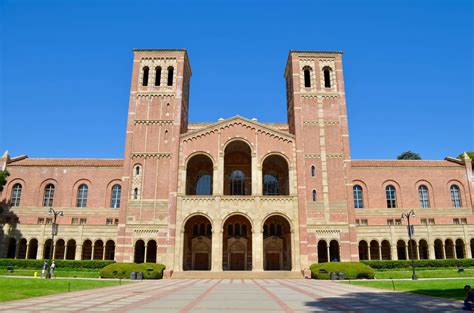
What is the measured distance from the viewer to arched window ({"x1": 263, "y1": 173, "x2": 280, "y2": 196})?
48.3 m

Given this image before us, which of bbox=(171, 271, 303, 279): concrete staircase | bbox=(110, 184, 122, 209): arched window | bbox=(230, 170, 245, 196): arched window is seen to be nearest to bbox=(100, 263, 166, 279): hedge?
bbox=(171, 271, 303, 279): concrete staircase

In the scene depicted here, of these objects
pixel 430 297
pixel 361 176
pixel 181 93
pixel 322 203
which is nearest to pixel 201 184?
pixel 181 93

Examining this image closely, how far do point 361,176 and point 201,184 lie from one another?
69.9ft

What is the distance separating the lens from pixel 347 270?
33.1 m

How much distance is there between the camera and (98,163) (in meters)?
49.6

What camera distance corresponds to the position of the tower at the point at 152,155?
4000 cm

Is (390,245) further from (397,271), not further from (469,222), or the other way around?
(469,222)

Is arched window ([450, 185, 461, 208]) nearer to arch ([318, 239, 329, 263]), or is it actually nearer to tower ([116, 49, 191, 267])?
arch ([318, 239, 329, 263])

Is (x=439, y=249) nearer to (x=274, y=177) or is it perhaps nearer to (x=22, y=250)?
(x=274, y=177)

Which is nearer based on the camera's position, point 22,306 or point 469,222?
point 22,306

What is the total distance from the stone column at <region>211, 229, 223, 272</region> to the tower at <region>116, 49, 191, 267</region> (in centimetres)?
438

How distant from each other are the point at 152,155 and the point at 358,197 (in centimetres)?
2724

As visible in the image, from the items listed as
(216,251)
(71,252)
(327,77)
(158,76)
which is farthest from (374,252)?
(71,252)

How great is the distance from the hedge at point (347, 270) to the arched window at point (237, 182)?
50.6 feet
